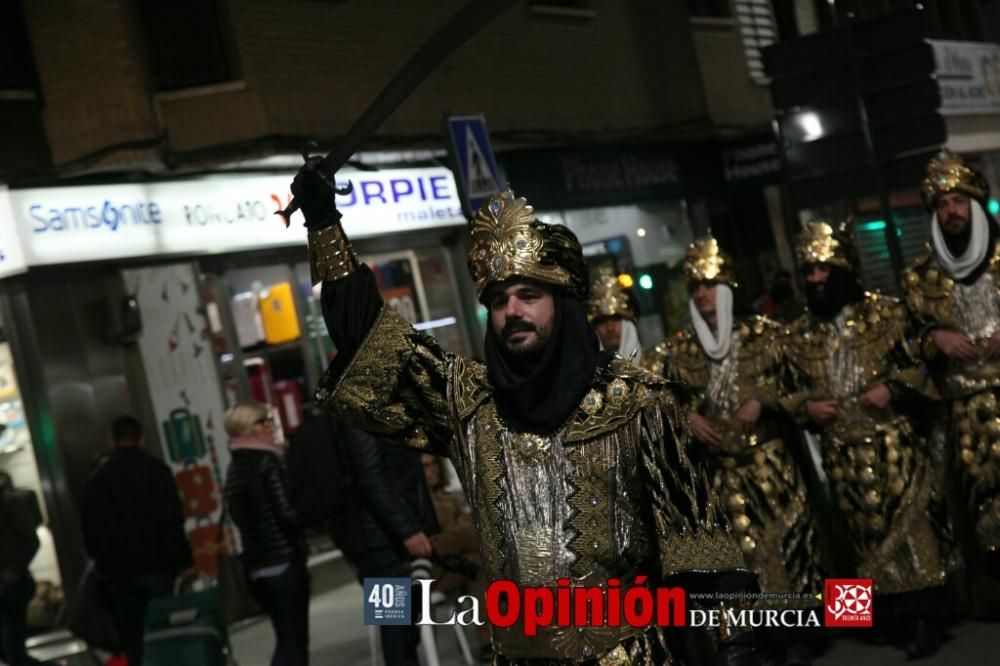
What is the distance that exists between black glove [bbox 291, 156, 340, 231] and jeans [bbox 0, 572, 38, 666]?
7.21 m

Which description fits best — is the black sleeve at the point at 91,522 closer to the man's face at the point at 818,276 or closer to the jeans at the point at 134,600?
the jeans at the point at 134,600

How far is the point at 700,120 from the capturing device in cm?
2181

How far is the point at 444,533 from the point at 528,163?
791cm

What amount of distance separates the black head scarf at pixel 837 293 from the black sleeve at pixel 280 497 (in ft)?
10.6

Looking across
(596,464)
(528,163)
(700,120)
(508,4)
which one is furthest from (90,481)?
(700,120)

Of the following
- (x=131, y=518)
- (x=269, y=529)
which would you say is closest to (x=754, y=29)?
(x=131, y=518)

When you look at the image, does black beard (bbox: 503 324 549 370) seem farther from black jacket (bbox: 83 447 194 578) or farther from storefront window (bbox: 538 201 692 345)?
storefront window (bbox: 538 201 692 345)

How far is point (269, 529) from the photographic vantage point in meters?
8.48

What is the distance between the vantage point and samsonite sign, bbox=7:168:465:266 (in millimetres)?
12883

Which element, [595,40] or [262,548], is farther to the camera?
[595,40]

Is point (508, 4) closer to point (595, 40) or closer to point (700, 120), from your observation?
point (595, 40)

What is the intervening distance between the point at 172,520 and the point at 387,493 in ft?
7.04

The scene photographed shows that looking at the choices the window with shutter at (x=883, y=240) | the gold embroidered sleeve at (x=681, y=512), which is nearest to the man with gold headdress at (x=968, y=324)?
the gold embroidered sleeve at (x=681, y=512)

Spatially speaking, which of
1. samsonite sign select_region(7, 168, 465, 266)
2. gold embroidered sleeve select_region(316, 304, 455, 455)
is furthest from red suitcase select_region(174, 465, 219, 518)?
gold embroidered sleeve select_region(316, 304, 455, 455)
